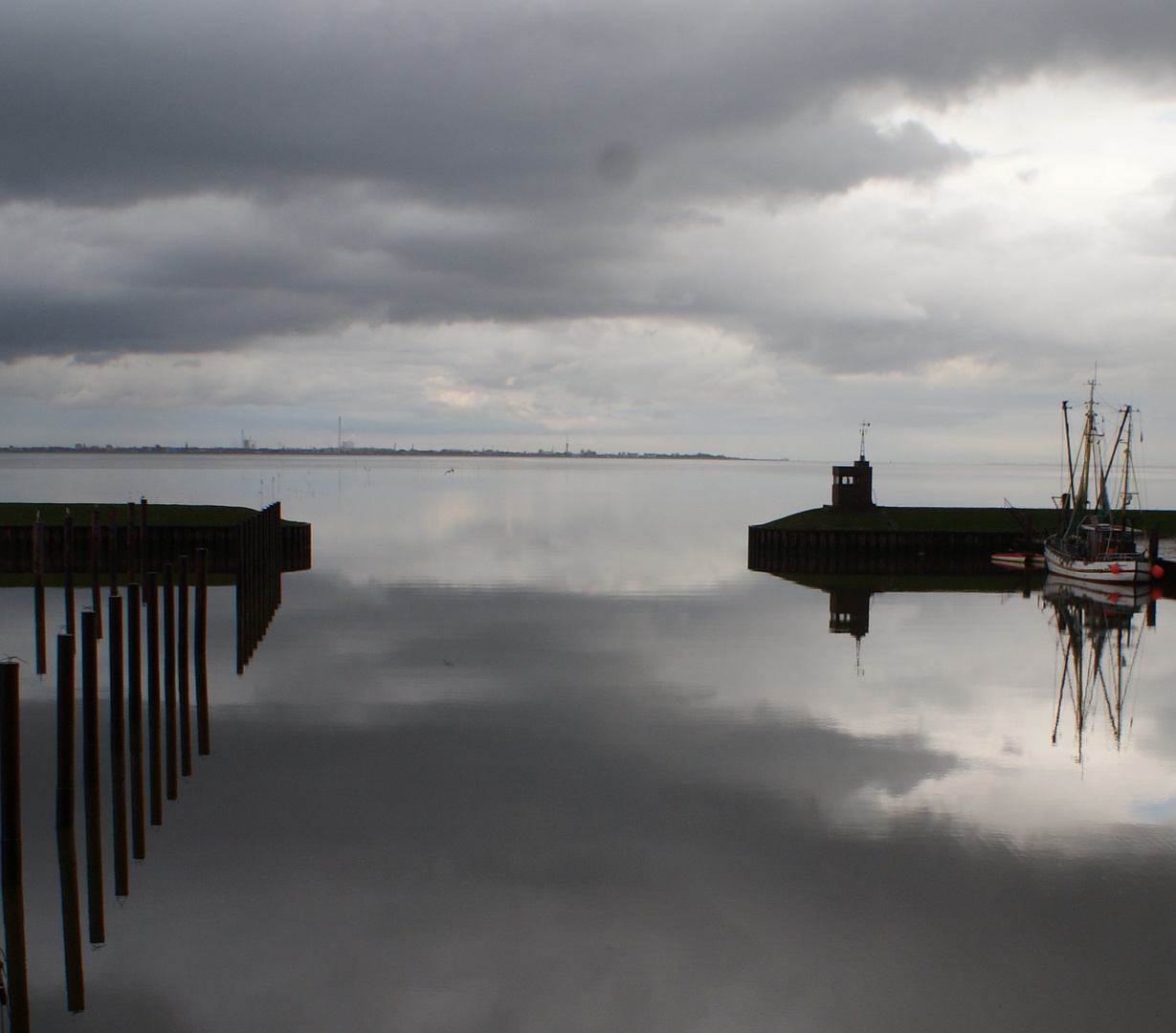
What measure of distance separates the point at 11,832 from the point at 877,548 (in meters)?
70.0

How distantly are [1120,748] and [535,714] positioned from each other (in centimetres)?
1503

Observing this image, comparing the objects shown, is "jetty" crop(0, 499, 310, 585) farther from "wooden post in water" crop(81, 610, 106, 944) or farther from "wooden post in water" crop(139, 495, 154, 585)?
"wooden post in water" crop(81, 610, 106, 944)

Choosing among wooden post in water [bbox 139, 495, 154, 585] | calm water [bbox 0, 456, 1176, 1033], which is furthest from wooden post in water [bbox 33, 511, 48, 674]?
wooden post in water [bbox 139, 495, 154, 585]

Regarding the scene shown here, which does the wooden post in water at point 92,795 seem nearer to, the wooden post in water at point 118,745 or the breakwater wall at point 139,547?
the wooden post in water at point 118,745

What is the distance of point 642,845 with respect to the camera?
744 inches

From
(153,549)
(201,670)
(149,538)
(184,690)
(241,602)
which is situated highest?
(149,538)

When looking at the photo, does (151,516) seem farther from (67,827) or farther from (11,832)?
(11,832)

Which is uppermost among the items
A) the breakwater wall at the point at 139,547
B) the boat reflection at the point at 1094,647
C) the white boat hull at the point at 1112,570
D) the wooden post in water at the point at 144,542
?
the wooden post in water at the point at 144,542

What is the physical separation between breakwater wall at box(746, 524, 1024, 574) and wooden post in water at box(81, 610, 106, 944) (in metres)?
57.1

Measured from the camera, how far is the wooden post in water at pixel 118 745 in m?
18.7

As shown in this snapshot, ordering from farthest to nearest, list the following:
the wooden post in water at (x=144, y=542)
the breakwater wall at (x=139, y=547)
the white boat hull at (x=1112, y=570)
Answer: the white boat hull at (x=1112, y=570)
the breakwater wall at (x=139, y=547)
the wooden post in water at (x=144, y=542)

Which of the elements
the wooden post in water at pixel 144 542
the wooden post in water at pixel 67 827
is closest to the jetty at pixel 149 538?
the wooden post in water at pixel 144 542

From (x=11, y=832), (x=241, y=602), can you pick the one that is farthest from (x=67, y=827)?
(x=241, y=602)

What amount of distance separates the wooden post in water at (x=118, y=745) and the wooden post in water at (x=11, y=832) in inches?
134
